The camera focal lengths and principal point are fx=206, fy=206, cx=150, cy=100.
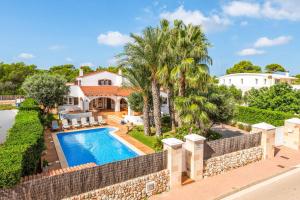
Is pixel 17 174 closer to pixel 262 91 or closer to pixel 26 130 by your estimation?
pixel 26 130

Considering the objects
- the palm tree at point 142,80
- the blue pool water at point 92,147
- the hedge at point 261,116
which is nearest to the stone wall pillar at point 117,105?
the blue pool water at point 92,147

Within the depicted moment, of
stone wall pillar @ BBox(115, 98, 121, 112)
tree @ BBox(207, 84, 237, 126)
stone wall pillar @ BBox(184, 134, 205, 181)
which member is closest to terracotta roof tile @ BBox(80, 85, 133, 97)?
stone wall pillar @ BBox(115, 98, 121, 112)

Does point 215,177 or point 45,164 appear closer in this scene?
point 215,177

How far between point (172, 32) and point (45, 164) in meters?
13.8

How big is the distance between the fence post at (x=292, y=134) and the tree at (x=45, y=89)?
960 inches

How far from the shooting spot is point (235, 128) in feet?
81.3

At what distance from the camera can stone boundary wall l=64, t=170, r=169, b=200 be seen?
826 cm

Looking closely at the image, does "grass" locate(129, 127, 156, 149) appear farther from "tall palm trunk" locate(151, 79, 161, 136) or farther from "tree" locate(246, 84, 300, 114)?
"tree" locate(246, 84, 300, 114)

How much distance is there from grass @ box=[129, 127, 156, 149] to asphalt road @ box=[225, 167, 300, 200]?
835cm

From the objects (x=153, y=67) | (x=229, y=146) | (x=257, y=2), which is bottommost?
(x=229, y=146)

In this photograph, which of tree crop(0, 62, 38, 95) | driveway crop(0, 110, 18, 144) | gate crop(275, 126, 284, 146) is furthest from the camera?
tree crop(0, 62, 38, 95)

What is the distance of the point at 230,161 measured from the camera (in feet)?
40.8

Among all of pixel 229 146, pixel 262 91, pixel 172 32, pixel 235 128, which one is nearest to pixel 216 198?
pixel 229 146

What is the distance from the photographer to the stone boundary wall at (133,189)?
8258 millimetres
